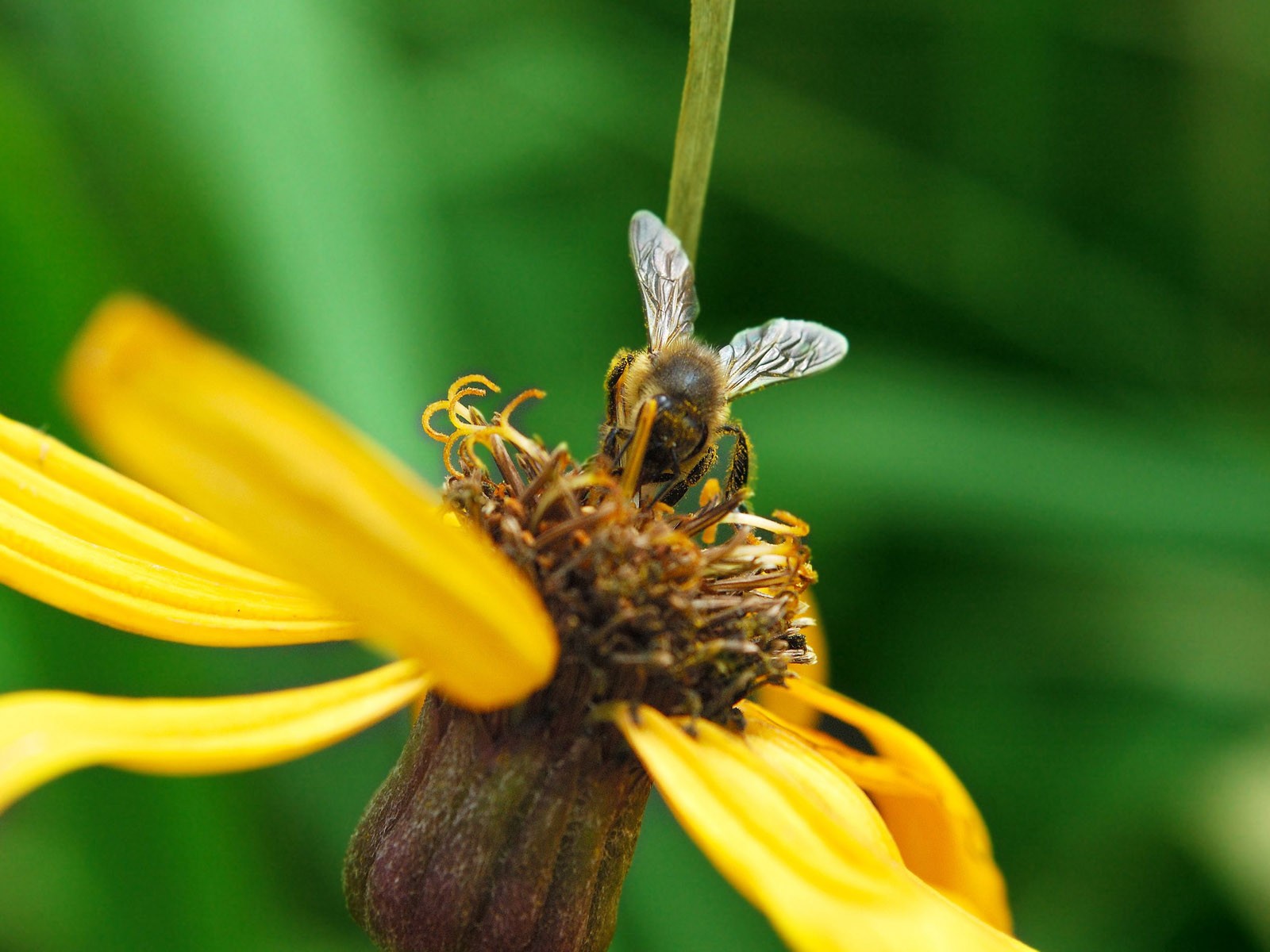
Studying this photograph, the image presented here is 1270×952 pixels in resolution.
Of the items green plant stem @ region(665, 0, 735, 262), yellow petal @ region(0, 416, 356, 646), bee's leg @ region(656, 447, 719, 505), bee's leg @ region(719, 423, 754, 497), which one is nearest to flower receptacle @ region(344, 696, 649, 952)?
yellow petal @ region(0, 416, 356, 646)

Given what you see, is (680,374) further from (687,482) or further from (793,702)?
(793,702)

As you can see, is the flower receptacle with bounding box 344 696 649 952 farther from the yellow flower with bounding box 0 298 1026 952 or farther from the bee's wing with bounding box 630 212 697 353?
the bee's wing with bounding box 630 212 697 353

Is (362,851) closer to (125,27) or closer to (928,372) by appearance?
(125,27)

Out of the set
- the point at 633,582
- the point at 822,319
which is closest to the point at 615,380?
the point at 633,582

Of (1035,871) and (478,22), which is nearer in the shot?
(1035,871)

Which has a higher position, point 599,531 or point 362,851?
point 599,531

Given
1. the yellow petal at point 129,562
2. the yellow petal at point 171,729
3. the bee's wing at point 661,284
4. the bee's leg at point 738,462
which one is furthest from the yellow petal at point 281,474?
the bee's wing at point 661,284

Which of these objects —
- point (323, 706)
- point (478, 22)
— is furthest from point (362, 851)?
point (478, 22)
